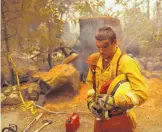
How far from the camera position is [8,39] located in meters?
8.06

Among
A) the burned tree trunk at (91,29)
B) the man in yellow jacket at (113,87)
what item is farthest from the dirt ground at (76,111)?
the man in yellow jacket at (113,87)

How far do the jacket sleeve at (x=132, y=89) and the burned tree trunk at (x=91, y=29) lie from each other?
601cm

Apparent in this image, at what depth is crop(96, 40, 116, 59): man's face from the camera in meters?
2.30

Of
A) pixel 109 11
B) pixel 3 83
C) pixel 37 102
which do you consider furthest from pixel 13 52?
pixel 109 11

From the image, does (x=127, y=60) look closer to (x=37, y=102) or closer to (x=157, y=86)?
(x=37, y=102)

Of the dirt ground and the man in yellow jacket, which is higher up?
the man in yellow jacket

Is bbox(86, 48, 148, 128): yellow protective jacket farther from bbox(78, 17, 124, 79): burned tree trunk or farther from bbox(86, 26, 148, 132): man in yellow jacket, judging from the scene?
bbox(78, 17, 124, 79): burned tree trunk

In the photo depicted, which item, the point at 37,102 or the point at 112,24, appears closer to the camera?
the point at 37,102

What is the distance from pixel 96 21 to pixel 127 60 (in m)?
6.09

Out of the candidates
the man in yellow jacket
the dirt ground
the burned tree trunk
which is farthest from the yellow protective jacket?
the burned tree trunk

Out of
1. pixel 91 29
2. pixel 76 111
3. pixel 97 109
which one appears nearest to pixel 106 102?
pixel 97 109

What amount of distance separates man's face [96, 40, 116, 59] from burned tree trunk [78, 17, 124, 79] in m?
5.91

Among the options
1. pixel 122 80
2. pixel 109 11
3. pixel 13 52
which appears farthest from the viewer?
pixel 109 11

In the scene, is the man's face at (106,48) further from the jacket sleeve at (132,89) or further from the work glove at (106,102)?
the work glove at (106,102)
